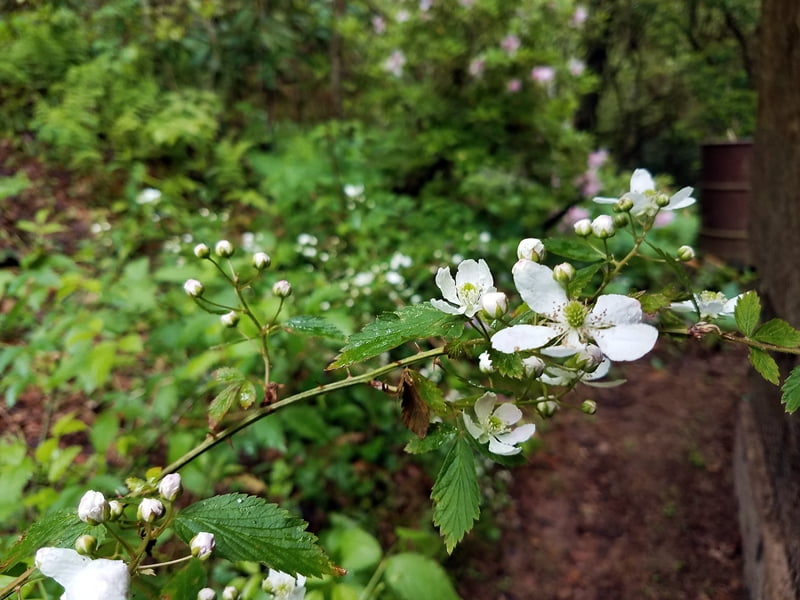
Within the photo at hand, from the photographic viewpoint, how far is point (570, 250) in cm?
68

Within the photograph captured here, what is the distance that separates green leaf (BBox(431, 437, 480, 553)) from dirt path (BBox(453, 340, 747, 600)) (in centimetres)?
145

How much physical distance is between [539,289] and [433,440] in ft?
0.72

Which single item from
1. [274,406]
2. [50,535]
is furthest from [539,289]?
[50,535]

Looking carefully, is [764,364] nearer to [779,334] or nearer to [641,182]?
[779,334]

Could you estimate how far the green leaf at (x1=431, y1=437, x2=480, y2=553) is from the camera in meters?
0.56

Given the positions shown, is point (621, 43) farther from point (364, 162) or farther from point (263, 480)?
point (263, 480)

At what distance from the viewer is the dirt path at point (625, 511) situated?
71.1 inches

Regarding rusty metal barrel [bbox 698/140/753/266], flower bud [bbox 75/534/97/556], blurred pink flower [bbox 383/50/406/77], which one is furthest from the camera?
rusty metal barrel [bbox 698/140/753/266]

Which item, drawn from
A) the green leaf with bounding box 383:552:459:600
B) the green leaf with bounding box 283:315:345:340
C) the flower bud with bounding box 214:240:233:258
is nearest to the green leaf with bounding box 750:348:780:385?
the green leaf with bounding box 283:315:345:340

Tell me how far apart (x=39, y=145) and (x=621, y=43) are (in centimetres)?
584

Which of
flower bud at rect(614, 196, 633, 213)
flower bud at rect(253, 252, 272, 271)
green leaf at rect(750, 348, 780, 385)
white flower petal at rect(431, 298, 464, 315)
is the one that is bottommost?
flower bud at rect(253, 252, 272, 271)

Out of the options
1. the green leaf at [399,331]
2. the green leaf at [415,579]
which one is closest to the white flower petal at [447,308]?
the green leaf at [399,331]

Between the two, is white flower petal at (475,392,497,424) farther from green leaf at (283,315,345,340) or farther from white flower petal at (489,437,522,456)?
green leaf at (283,315,345,340)

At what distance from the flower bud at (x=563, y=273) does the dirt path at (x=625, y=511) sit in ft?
5.24
